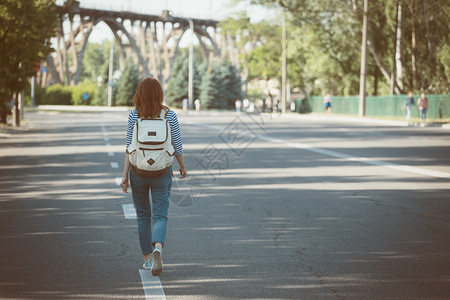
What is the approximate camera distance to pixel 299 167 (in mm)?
14719

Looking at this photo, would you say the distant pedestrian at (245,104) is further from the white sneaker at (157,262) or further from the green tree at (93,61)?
the green tree at (93,61)

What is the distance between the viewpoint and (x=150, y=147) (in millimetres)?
5609

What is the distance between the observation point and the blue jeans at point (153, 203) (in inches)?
225

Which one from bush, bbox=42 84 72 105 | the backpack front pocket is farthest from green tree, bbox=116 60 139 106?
the backpack front pocket

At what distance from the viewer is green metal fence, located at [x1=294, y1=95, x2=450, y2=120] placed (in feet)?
132

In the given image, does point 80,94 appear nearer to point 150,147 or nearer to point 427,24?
point 427,24

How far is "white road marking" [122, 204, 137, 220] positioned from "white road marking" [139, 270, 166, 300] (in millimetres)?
2812

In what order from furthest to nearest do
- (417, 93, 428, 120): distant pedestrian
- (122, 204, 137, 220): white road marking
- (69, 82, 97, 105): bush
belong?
(69, 82, 97, 105): bush
(417, 93, 428, 120): distant pedestrian
(122, 204, 137, 220): white road marking

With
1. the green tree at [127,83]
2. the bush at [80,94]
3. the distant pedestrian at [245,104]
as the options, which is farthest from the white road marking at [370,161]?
the bush at [80,94]

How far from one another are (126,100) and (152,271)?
266ft

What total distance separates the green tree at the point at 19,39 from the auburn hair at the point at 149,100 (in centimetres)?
2257

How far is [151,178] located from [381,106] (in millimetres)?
44038

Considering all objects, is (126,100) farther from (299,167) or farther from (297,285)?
(297,285)

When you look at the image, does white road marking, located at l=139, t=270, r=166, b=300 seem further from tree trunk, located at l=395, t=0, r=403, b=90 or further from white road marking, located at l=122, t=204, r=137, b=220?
tree trunk, located at l=395, t=0, r=403, b=90
